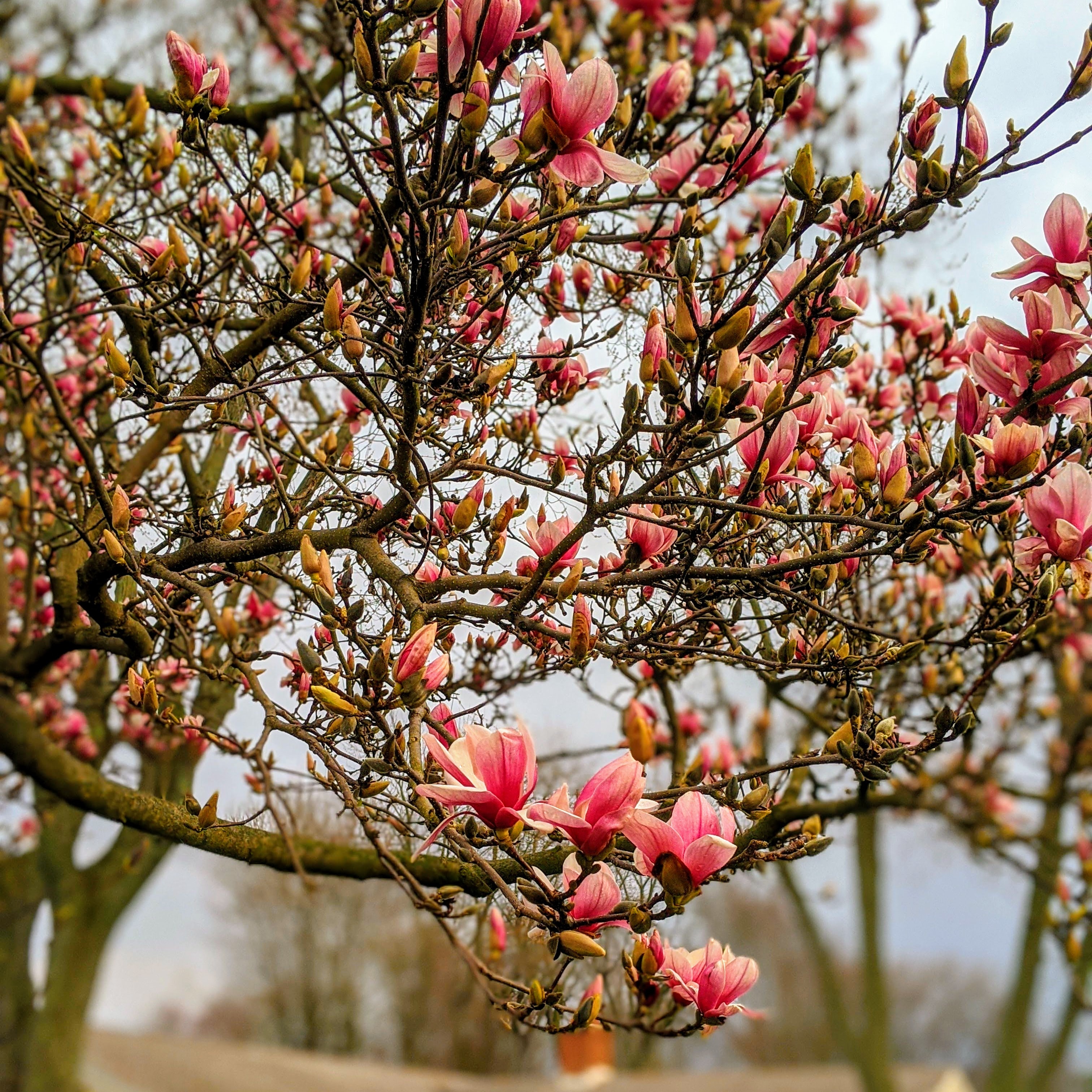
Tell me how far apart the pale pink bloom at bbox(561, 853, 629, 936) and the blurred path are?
11.7m

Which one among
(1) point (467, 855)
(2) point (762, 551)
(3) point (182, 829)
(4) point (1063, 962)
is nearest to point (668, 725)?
(2) point (762, 551)

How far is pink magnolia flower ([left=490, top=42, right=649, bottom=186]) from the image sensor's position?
1.16 meters

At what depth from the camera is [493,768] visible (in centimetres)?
100

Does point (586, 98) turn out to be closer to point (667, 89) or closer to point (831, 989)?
point (667, 89)

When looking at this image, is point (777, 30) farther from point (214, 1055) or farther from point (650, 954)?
point (214, 1055)

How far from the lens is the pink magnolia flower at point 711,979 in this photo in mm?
1187

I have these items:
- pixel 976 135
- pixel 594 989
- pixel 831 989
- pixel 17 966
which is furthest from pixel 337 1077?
pixel 976 135

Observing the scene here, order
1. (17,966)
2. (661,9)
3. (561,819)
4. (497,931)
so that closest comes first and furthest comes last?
(561,819)
(497,931)
(661,9)
(17,966)

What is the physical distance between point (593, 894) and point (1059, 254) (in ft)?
3.81

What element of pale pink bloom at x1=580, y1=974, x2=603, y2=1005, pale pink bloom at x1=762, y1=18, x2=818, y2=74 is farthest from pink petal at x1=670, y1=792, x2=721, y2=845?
pale pink bloom at x1=762, y1=18, x2=818, y2=74

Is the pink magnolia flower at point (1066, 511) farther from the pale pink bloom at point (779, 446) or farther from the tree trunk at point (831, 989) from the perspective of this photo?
the tree trunk at point (831, 989)

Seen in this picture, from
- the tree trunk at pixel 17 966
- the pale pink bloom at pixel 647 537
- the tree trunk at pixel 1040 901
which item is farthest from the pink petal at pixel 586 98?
the tree trunk at pixel 17 966

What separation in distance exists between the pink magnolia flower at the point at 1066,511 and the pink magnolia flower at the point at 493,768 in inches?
34.5

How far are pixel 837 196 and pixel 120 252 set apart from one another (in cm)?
131
